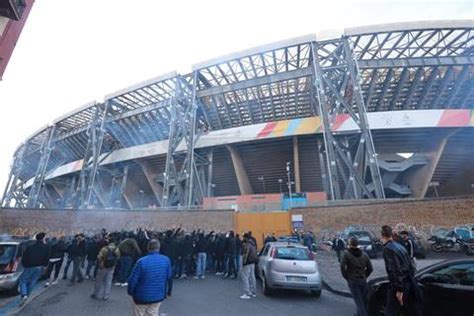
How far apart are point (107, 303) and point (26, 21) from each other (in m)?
8.37

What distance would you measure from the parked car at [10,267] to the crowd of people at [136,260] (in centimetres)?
64

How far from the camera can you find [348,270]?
4395 mm

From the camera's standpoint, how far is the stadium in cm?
2241

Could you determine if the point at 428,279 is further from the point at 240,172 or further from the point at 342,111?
the point at 240,172

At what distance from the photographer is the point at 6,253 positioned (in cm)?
683

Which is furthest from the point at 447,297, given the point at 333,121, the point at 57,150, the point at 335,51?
the point at 57,150

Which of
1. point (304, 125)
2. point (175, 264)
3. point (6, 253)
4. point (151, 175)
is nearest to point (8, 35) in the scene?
point (6, 253)

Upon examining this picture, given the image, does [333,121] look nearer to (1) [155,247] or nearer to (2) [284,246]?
(2) [284,246]

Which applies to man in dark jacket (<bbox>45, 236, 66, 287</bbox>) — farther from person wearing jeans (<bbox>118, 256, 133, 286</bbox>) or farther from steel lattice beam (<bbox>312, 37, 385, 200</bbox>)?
steel lattice beam (<bbox>312, 37, 385, 200</bbox>)

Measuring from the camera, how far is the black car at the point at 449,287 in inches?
121

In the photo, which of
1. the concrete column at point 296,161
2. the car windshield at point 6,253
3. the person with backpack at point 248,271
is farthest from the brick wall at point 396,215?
the car windshield at point 6,253

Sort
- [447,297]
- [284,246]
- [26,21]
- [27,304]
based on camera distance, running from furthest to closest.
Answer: [26,21]
[284,246]
[27,304]
[447,297]

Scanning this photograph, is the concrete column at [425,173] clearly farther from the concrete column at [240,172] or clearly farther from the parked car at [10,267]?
the parked car at [10,267]

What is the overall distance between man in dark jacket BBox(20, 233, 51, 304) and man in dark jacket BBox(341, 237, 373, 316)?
6.53m
